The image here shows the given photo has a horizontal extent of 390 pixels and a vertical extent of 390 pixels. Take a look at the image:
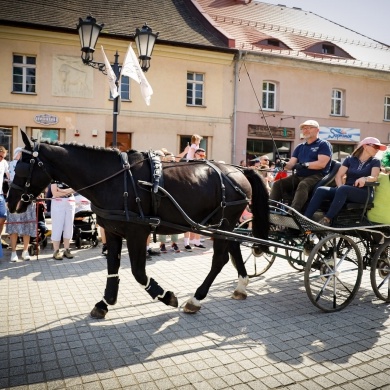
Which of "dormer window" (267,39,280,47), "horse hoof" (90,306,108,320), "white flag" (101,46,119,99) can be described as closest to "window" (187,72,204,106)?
"dormer window" (267,39,280,47)

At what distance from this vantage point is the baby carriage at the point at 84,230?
26.8ft

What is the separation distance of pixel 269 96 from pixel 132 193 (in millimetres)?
16770

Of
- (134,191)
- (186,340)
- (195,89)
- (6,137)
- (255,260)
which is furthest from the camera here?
(195,89)

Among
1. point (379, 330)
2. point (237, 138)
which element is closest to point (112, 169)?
point (379, 330)

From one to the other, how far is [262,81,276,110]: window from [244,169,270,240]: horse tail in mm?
15108

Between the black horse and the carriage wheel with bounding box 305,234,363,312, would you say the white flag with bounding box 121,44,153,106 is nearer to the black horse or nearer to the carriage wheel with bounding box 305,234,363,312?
the black horse

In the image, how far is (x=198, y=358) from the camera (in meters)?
3.54

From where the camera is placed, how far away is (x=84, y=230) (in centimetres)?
829

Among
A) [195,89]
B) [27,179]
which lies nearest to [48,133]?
[195,89]

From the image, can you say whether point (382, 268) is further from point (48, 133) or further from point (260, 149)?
point (260, 149)

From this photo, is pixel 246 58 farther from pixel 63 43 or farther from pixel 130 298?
pixel 130 298

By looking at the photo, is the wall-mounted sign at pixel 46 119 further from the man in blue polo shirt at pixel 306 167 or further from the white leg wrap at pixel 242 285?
the white leg wrap at pixel 242 285

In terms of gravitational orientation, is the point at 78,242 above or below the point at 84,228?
below

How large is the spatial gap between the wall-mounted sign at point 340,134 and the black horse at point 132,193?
673 inches
